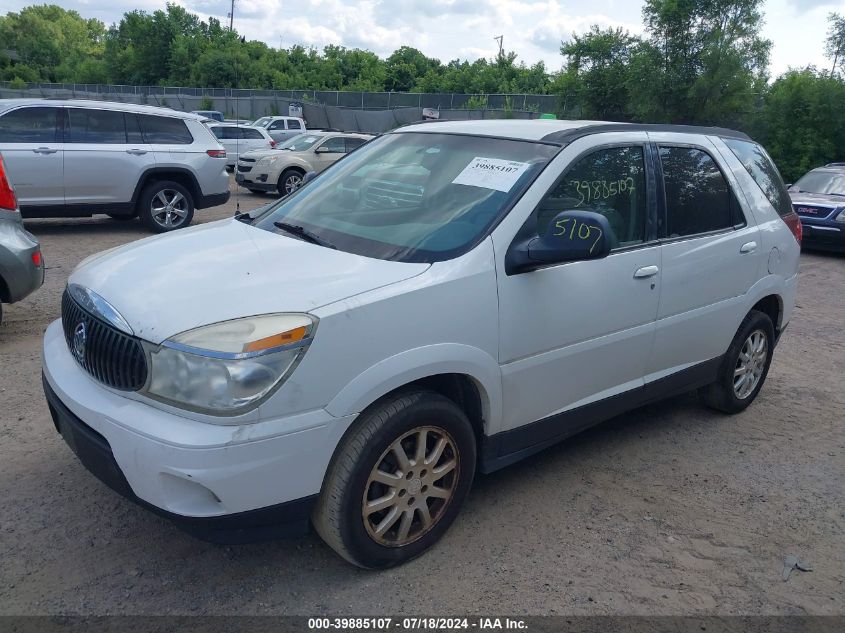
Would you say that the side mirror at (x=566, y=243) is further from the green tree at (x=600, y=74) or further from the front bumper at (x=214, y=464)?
the green tree at (x=600, y=74)

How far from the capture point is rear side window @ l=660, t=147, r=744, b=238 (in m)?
4.15

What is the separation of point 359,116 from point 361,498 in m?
35.7

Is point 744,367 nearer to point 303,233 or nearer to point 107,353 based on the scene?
point 303,233

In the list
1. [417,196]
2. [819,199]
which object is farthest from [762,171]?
[819,199]

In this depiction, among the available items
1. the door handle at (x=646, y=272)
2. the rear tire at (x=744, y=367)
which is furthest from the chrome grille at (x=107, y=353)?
the rear tire at (x=744, y=367)

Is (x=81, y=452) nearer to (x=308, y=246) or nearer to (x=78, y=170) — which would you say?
(x=308, y=246)

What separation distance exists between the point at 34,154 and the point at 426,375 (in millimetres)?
8853

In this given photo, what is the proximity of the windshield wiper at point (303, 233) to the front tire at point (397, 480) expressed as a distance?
845 mm

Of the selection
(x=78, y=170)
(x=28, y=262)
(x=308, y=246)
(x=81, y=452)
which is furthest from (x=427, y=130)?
(x=78, y=170)

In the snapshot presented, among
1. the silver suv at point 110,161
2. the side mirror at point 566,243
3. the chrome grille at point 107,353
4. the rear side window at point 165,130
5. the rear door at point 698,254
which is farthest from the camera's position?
the rear side window at point 165,130

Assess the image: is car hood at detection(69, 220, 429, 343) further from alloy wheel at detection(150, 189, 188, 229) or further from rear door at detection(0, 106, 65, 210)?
alloy wheel at detection(150, 189, 188, 229)

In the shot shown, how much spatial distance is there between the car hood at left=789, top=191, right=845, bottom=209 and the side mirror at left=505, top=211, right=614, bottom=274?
1068cm

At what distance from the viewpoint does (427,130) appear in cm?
413

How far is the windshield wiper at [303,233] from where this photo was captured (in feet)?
11.1
